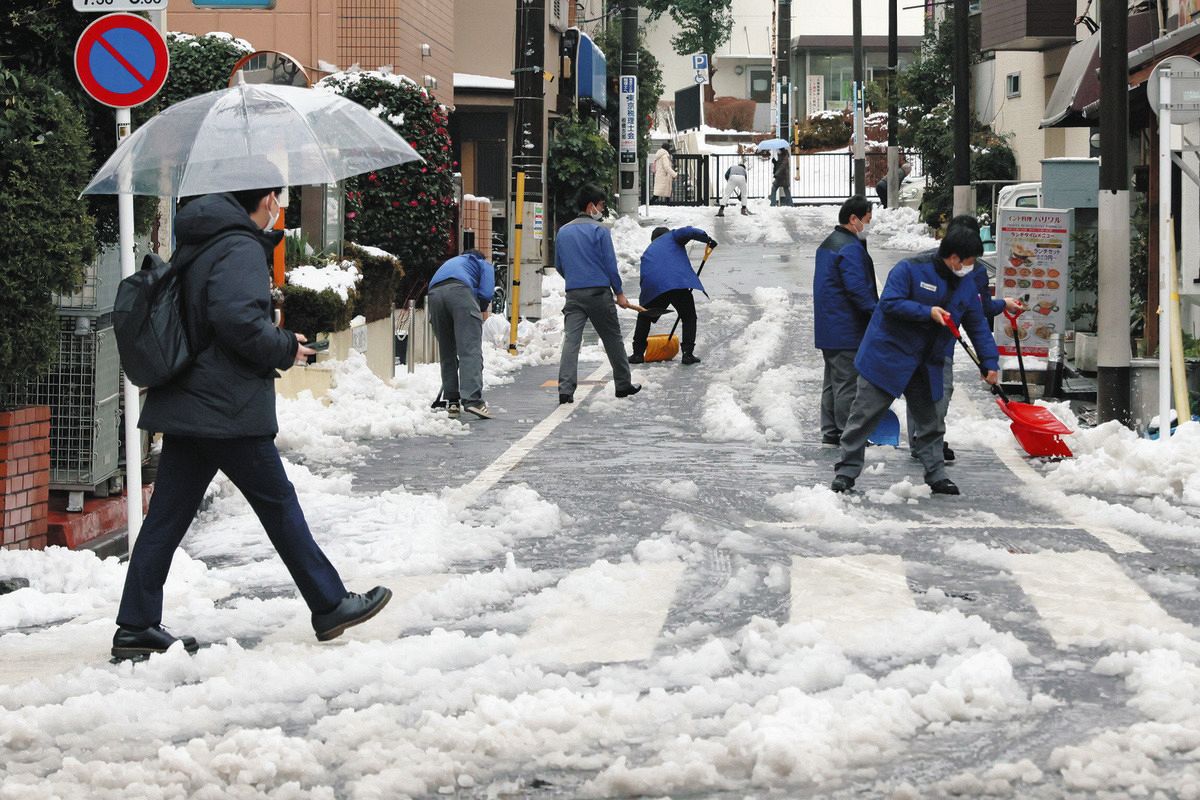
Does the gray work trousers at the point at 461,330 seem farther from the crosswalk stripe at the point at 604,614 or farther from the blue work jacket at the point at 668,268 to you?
the crosswalk stripe at the point at 604,614

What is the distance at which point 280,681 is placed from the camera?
19.2ft

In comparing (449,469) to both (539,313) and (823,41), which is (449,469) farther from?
(823,41)

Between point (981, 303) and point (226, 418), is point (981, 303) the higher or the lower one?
the higher one

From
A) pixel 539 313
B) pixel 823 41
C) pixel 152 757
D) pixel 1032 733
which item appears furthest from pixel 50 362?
pixel 823 41

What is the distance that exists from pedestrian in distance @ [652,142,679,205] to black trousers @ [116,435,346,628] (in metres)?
41.1

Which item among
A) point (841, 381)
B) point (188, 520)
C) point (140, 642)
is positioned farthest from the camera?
point (841, 381)

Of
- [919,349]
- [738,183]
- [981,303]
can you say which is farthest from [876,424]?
[738,183]

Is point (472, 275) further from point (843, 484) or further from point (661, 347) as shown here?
point (843, 484)

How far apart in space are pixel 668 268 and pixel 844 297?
7.12m

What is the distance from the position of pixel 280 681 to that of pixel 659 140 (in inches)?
2211

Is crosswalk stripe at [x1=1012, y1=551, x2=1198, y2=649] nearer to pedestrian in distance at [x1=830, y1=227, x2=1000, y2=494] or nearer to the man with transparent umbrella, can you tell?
pedestrian in distance at [x1=830, y1=227, x2=1000, y2=494]

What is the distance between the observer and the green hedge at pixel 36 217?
807 cm

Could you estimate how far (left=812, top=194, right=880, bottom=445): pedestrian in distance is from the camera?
12.0 m

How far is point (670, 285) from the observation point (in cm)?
1914
